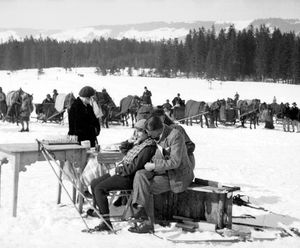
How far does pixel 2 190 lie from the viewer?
276 inches

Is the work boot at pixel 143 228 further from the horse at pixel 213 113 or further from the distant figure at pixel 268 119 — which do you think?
the distant figure at pixel 268 119

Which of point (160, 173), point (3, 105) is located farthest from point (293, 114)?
point (160, 173)

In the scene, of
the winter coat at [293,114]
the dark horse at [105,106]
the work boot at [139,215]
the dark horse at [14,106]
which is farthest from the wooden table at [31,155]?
the winter coat at [293,114]

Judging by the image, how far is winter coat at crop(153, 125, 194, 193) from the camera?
5.30 metres

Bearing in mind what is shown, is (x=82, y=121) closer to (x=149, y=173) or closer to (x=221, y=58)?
(x=149, y=173)

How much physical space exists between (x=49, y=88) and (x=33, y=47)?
73.3 m

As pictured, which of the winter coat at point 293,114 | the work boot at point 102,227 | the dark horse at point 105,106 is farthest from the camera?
the winter coat at point 293,114

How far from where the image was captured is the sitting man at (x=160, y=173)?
5.30 metres

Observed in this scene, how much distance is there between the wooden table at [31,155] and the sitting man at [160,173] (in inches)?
36.2

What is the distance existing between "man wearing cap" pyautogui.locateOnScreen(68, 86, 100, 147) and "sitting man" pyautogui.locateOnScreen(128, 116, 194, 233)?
1.48m

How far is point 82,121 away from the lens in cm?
671

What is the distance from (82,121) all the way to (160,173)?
5.60ft

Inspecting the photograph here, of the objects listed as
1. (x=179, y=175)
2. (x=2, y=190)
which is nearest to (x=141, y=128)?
(x=179, y=175)

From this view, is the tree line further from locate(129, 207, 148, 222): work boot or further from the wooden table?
locate(129, 207, 148, 222): work boot
